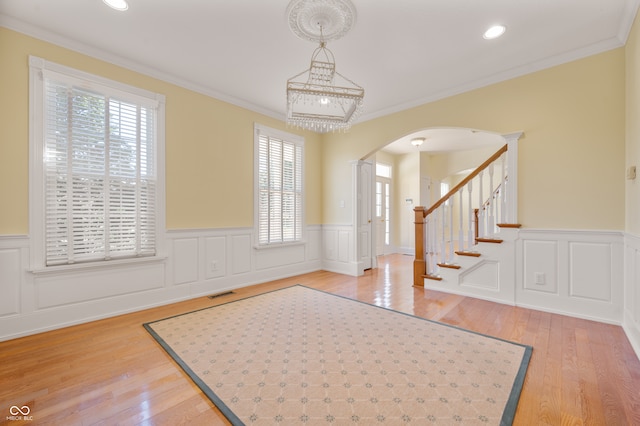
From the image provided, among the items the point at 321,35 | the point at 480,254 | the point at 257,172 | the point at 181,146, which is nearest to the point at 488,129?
the point at 480,254

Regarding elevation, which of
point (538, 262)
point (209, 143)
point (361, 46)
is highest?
point (361, 46)

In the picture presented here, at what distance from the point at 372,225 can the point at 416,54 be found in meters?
3.49

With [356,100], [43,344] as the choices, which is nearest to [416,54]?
[356,100]

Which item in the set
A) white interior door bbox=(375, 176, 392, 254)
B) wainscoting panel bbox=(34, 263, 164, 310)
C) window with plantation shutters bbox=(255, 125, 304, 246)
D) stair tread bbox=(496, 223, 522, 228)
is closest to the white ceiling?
window with plantation shutters bbox=(255, 125, 304, 246)

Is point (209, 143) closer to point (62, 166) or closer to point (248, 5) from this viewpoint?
point (62, 166)

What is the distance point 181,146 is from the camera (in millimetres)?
3697

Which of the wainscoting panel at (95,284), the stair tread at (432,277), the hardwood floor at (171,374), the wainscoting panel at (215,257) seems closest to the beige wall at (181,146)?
the wainscoting panel at (215,257)

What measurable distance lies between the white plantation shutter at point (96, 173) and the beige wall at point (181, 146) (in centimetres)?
19

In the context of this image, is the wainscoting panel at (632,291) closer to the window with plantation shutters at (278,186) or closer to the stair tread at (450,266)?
the stair tread at (450,266)

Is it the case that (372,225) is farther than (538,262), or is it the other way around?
(372,225)

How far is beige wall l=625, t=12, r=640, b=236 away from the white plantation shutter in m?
4.97

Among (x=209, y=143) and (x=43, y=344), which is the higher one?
(x=209, y=143)

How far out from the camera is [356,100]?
2.58 metres

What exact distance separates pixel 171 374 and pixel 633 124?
176 inches
